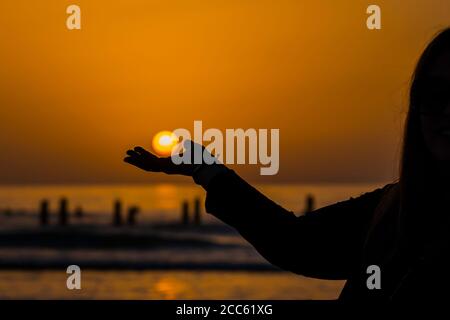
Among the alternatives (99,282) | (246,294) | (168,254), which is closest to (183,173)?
(246,294)

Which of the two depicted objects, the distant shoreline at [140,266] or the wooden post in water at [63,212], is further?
the wooden post in water at [63,212]

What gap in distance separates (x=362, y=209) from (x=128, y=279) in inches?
632

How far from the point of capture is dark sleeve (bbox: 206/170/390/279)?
1.75m

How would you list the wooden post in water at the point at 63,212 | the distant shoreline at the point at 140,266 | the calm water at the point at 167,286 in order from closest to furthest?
1. the calm water at the point at 167,286
2. the distant shoreline at the point at 140,266
3. the wooden post in water at the point at 63,212

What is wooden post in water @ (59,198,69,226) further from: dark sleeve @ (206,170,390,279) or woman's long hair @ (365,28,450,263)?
woman's long hair @ (365,28,450,263)

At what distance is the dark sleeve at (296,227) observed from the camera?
5.74 feet

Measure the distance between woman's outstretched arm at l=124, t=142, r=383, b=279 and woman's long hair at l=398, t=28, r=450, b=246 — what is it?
24 cm

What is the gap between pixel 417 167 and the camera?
152 centimetres

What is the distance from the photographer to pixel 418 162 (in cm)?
152

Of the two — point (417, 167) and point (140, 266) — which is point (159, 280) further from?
point (417, 167)

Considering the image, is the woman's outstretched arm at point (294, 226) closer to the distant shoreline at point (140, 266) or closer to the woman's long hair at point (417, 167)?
the woman's long hair at point (417, 167)

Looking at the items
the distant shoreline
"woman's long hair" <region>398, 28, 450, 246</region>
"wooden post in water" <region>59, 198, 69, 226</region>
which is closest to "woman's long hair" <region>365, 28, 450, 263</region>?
"woman's long hair" <region>398, 28, 450, 246</region>

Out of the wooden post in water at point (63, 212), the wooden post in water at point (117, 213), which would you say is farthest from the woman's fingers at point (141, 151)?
the wooden post in water at point (117, 213)
